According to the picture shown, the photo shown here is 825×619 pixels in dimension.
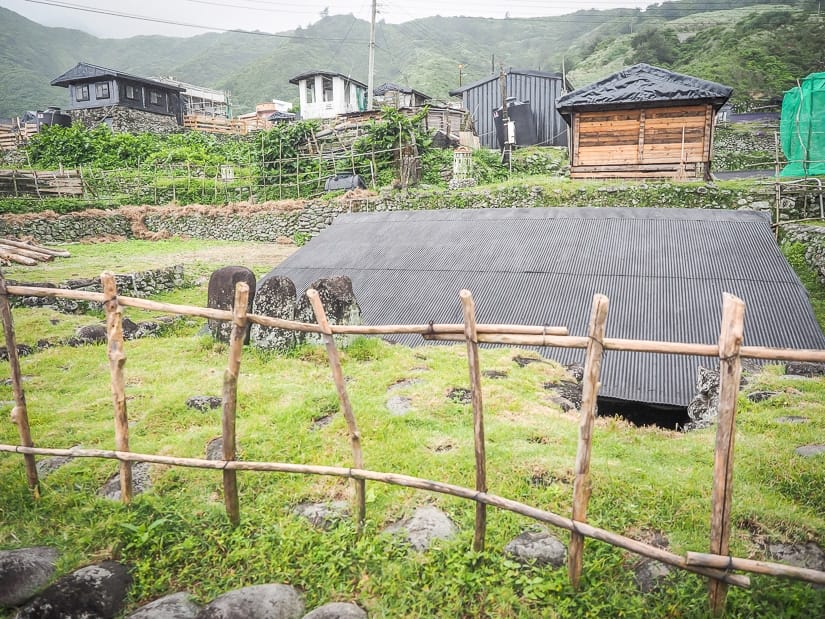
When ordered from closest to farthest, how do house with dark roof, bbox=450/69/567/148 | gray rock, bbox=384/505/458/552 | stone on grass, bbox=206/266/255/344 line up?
1. gray rock, bbox=384/505/458/552
2. stone on grass, bbox=206/266/255/344
3. house with dark roof, bbox=450/69/567/148

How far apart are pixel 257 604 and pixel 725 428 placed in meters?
2.64

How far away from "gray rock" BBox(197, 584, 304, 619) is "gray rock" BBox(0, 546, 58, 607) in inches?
43.1

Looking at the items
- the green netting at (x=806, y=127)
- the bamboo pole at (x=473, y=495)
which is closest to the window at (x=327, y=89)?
the green netting at (x=806, y=127)

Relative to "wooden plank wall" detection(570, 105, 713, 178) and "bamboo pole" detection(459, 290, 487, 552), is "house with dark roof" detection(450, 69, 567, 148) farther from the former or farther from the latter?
"bamboo pole" detection(459, 290, 487, 552)

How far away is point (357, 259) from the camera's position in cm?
1067

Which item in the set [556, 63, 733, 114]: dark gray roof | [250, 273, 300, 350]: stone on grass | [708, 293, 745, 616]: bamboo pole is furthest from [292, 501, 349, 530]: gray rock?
[556, 63, 733, 114]: dark gray roof

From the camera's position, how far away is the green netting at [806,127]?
604 inches

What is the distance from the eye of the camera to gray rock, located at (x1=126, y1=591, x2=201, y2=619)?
9.42 feet

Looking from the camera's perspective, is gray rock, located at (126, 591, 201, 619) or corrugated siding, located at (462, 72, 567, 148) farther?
corrugated siding, located at (462, 72, 567, 148)

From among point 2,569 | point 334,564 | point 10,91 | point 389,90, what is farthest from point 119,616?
point 10,91

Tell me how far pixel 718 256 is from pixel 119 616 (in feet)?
30.2

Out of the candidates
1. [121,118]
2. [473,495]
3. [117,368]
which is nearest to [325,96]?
[121,118]

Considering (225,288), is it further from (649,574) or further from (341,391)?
(649,574)

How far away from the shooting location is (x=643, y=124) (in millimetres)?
17484
